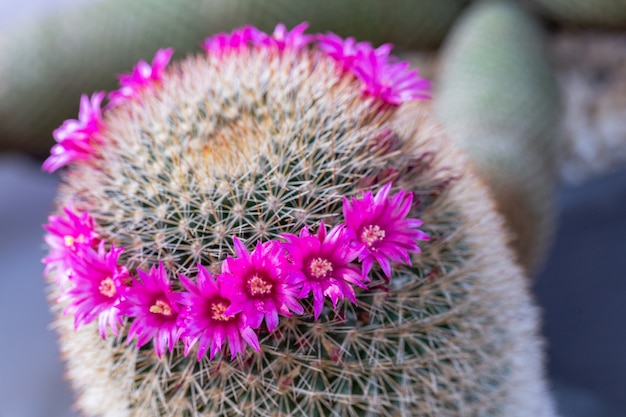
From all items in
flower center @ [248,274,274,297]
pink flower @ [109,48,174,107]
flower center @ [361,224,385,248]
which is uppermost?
pink flower @ [109,48,174,107]

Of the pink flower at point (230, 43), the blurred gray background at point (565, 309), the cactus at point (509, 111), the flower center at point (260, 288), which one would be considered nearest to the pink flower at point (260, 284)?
the flower center at point (260, 288)

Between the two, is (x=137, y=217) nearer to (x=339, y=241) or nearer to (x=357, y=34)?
(x=339, y=241)

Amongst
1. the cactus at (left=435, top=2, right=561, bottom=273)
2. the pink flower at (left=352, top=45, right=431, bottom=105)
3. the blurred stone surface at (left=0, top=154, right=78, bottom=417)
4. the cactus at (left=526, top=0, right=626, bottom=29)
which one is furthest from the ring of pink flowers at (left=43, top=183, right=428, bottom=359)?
the cactus at (left=526, top=0, right=626, bottom=29)

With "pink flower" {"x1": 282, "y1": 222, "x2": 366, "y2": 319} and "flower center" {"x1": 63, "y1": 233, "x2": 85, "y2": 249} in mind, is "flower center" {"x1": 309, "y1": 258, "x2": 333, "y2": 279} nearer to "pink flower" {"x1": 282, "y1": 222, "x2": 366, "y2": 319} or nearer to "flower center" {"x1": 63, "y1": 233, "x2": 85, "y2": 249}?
"pink flower" {"x1": 282, "y1": 222, "x2": 366, "y2": 319}

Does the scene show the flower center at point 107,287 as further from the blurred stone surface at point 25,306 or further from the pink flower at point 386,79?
the blurred stone surface at point 25,306

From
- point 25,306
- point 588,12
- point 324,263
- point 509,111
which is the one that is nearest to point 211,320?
point 324,263

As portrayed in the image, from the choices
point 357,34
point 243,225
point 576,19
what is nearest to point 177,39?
point 357,34
